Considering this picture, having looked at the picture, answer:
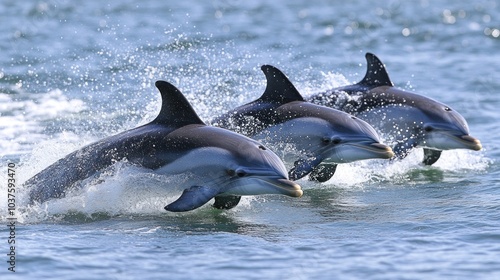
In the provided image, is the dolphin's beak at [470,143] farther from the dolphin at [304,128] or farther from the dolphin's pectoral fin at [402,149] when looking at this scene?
the dolphin at [304,128]

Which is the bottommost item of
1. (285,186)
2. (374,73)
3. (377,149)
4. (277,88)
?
(285,186)

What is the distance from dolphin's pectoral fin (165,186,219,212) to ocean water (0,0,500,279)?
0.29m

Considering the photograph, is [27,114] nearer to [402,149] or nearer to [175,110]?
[402,149]

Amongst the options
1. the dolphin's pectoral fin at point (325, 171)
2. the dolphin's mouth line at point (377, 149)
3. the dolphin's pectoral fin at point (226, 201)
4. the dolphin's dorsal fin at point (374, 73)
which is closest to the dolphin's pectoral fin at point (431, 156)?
the dolphin's dorsal fin at point (374, 73)

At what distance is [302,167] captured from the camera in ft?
43.2

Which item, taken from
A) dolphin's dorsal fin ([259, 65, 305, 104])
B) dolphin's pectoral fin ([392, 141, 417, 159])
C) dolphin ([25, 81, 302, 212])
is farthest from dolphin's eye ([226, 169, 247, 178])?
dolphin's pectoral fin ([392, 141, 417, 159])

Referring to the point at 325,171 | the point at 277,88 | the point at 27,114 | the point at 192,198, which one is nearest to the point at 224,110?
the point at 27,114

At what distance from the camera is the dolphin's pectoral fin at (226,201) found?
1220cm

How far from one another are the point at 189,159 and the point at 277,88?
2.08m

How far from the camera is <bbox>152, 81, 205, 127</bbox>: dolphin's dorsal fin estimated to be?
12000 mm

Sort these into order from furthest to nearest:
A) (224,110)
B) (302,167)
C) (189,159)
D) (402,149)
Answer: (224,110)
(402,149)
(302,167)
(189,159)

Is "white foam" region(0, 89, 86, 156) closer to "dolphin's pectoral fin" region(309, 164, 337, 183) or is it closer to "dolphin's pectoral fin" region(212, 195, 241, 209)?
"dolphin's pectoral fin" region(309, 164, 337, 183)

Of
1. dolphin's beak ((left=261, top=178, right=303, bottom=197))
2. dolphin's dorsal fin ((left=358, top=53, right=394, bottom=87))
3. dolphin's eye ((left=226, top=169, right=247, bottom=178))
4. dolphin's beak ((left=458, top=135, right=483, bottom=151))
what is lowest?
dolphin's beak ((left=261, top=178, right=303, bottom=197))

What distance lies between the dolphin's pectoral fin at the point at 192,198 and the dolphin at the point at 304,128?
1.67 m
